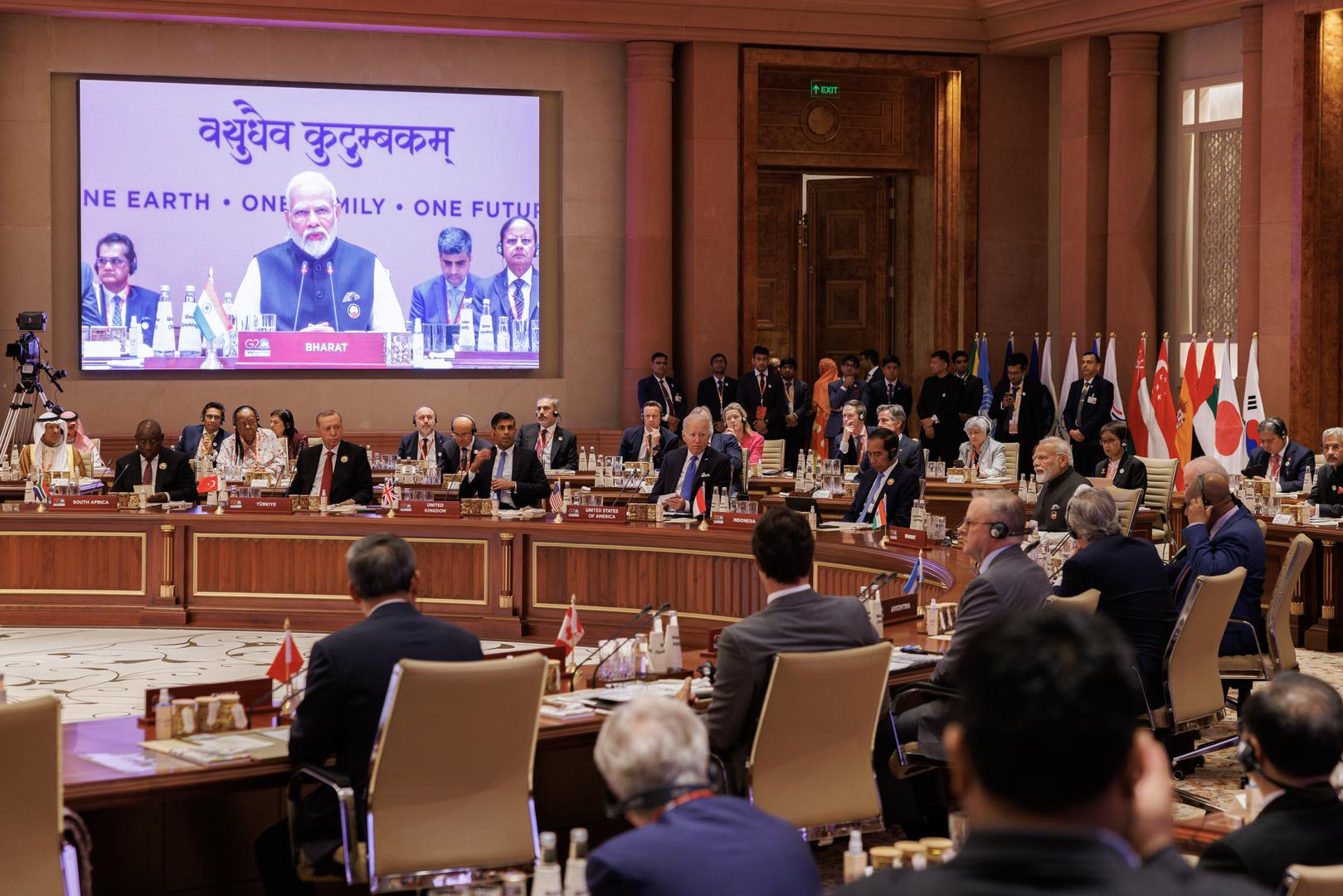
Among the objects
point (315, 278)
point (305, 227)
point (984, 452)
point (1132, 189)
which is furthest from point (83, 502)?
point (1132, 189)

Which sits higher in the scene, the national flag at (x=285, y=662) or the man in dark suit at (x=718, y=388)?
the man in dark suit at (x=718, y=388)

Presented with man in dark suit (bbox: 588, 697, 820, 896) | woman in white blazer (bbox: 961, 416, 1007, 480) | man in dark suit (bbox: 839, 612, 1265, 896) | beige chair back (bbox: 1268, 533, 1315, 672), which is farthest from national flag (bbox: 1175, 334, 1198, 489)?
man in dark suit (bbox: 839, 612, 1265, 896)

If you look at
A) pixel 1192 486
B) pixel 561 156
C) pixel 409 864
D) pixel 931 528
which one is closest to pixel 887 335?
pixel 561 156

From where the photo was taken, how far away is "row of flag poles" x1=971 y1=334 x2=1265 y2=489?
12.2m

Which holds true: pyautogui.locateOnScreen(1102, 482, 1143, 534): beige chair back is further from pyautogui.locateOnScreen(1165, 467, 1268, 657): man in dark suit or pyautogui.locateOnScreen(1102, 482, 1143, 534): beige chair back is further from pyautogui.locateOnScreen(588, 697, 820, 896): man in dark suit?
pyautogui.locateOnScreen(588, 697, 820, 896): man in dark suit

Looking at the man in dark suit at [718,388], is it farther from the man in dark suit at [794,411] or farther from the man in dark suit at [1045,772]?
the man in dark suit at [1045,772]

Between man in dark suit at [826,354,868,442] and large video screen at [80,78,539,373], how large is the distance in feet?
8.71

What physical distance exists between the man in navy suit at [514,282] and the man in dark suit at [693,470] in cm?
528

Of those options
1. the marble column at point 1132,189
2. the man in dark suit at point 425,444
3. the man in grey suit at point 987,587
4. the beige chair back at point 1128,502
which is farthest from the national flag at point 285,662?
the marble column at point 1132,189

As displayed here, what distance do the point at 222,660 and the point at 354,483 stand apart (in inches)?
65.9

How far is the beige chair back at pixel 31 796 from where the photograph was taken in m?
3.18

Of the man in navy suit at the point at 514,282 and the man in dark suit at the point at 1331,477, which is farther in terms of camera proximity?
the man in navy suit at the point at 514,282

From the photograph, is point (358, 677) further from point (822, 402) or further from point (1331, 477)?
point (822, 402)

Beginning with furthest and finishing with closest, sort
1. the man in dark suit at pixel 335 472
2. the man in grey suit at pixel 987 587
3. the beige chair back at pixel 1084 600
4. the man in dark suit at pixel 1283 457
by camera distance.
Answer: the man in dark suit at pixel 1283 457
the man in dark suit at pixel 335 472
the beige chair back at pixel 1084 600
the man in grey suit at pixel 987 587
